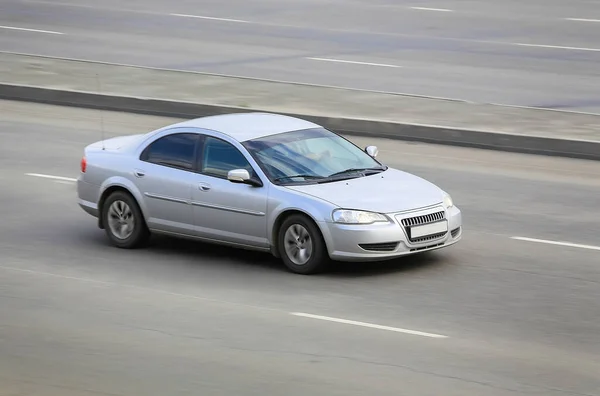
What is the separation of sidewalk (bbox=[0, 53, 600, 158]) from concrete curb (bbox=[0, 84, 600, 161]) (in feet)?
0.07

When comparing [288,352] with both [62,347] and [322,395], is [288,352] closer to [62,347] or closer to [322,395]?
[322,395]

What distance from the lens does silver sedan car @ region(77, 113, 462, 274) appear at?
11258 millimetres

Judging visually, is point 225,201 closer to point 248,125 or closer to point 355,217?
point 248,125

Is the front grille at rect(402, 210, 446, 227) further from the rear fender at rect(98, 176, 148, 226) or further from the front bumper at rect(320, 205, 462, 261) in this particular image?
the rear fender at rect(98, 176, 148, 226)

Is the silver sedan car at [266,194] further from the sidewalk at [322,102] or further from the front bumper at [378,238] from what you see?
the sidewalk at [322,102]

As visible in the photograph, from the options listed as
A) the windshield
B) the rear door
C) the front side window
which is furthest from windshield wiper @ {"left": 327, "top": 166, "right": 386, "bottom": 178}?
the rear door

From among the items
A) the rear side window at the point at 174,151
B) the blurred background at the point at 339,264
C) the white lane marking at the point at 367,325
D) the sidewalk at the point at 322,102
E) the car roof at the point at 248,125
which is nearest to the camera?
the blurred background at the point at 339,264

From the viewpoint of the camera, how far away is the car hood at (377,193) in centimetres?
1130

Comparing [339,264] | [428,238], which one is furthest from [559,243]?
[339,264]

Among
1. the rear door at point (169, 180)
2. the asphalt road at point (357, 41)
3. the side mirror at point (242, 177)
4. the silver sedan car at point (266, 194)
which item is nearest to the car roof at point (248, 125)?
the silver sedan car at point (266, 194)

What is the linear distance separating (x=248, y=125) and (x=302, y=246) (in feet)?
5.36

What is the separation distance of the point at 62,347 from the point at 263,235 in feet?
9.10

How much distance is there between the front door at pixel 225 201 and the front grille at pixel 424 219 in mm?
1327

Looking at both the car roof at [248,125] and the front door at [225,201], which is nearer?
the front door at [225,201]
